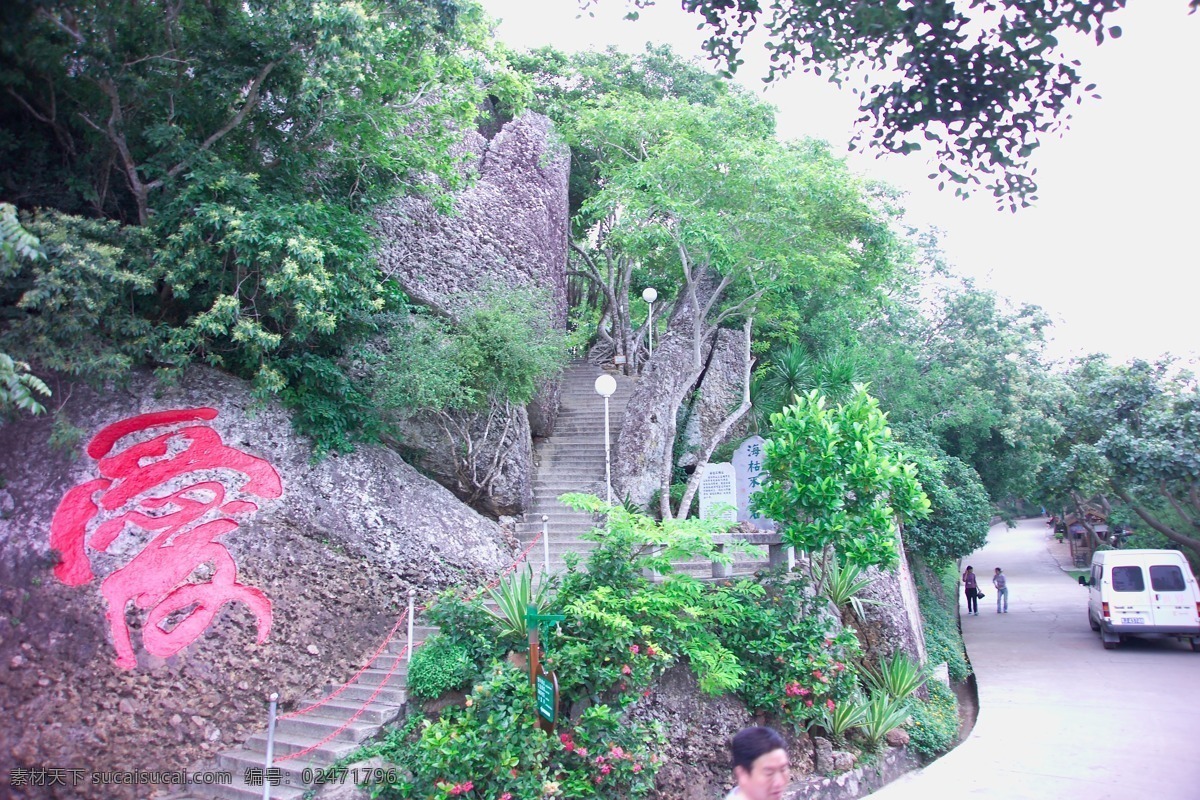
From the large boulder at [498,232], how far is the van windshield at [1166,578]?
37.2ft

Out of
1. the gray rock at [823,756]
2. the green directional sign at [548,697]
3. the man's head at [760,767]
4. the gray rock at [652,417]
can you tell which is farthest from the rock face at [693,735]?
the gray rock at [652,417]

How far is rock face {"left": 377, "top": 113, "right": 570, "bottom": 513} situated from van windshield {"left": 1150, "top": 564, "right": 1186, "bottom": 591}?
1106 cm

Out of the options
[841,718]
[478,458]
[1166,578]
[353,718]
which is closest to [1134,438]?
[1166,578]

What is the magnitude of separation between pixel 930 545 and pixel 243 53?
46.5ft

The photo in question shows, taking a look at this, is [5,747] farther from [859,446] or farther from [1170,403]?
[1170,403]

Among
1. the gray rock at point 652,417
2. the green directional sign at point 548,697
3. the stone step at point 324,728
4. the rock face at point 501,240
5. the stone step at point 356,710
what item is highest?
the rock face at point 501,240

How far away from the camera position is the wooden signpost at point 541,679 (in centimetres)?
647

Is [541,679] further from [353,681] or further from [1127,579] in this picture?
[1127,579]

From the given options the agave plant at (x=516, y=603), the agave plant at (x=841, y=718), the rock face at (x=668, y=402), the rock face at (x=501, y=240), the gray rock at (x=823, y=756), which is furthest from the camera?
the rock face at (x=668, y=402)

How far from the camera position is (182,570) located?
26.9 ft

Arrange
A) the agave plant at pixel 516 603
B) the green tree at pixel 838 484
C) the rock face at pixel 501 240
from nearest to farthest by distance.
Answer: the agave plant at pixel 516 603, the green tree at pixel 838 484, the rock face at pixel 501 240

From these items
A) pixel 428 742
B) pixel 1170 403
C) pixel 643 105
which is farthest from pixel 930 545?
pixel 428 742

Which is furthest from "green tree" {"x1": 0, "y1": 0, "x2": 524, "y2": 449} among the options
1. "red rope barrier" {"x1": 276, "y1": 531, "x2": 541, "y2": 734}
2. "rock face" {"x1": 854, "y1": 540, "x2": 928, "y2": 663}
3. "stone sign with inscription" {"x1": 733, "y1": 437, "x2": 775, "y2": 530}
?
"rock face" {"x1": 854, "y1": 540, "x2": 928, "y2": 663}

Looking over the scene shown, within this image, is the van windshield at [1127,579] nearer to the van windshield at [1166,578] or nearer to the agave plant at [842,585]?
the van windshield at [1166,578]
